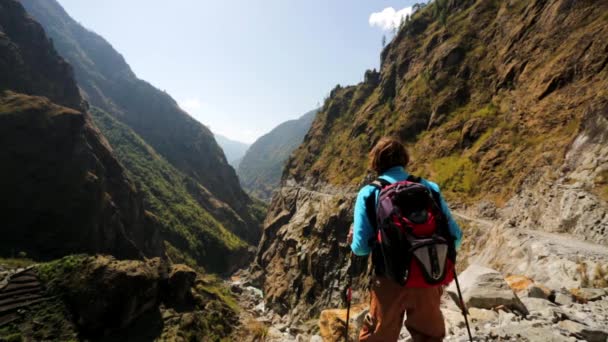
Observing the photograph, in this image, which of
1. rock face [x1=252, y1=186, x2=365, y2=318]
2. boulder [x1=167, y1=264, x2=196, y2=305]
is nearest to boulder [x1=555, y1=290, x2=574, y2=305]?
rock face [x1=252, y1=186, x2=365, y2=318]

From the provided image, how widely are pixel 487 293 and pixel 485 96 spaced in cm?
5390

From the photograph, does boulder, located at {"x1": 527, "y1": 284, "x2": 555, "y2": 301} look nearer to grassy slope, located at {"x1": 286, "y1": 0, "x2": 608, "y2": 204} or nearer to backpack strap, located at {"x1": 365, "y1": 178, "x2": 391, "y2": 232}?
backpack strap, located at {"x1": 365, "y1": 178, "x2": 391, "y2": 232}

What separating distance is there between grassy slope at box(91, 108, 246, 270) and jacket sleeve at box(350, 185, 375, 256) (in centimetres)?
11307

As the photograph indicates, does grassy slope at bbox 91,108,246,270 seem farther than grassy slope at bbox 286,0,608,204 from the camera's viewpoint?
Yes

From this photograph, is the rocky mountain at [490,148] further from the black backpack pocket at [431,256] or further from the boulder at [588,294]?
the black backpack pocket at [431,256]

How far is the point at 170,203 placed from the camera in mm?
135500

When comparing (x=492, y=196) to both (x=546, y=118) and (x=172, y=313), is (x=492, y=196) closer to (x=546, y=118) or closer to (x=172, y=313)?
(x=546, y=118)

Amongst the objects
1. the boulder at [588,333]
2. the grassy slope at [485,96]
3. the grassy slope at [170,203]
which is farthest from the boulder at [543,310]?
the grassy slope at [170,203]

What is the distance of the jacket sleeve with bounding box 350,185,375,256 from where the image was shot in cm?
379

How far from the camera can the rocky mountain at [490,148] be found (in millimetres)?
17844

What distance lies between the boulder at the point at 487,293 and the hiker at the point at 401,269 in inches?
189

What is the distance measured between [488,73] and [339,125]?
58494 mm

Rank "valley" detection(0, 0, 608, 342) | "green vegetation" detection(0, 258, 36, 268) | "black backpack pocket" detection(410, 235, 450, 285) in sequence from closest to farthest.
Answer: "black backpack pocket" detection(410, 235, 450, 285)
"valley" detection(0, 0, 608, 342)
"green vegetation" detection(0, 258, 36, 268)

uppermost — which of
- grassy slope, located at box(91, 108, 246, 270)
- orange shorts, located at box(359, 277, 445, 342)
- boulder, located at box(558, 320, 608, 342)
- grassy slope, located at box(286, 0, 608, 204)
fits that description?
grassy slope, located at box(286, 0, 608, 204)
